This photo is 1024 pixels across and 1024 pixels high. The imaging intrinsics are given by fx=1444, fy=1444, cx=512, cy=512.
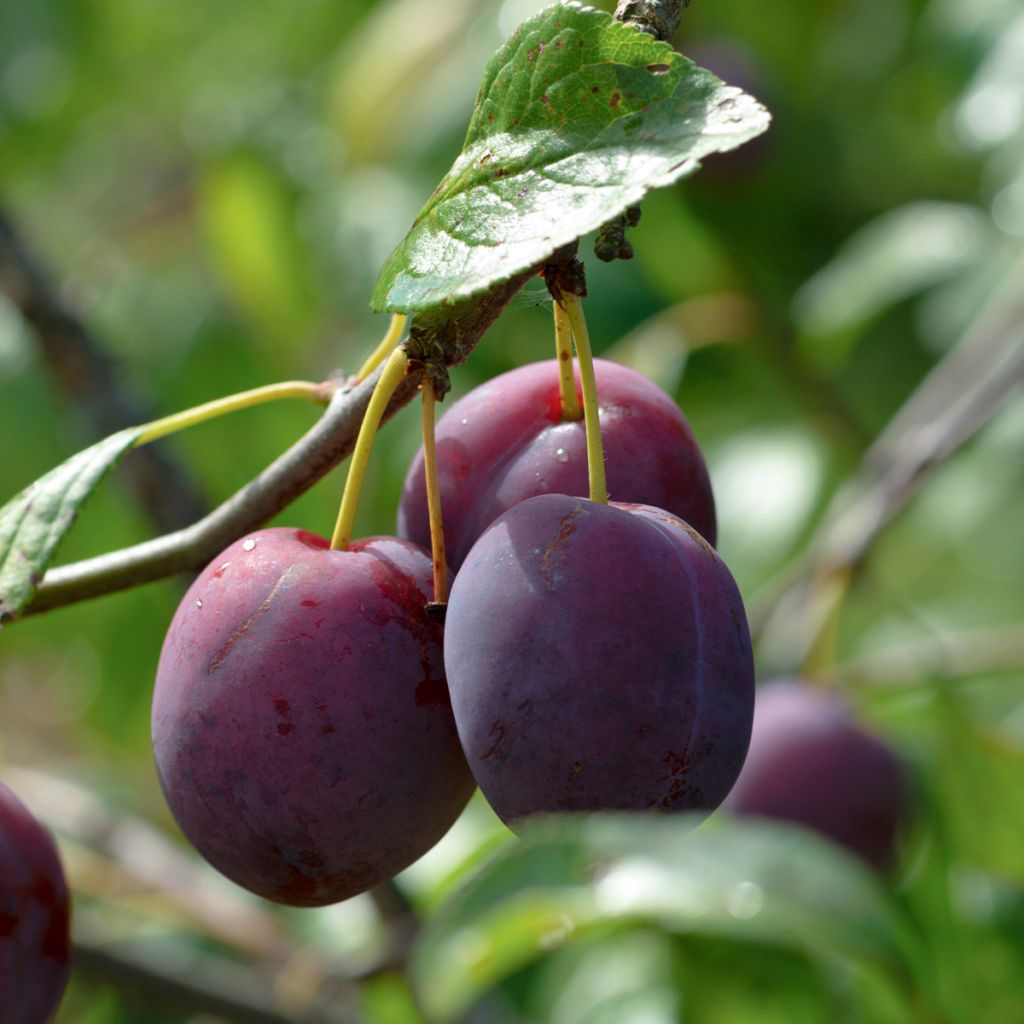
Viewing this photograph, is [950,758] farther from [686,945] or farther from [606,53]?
[606,53]

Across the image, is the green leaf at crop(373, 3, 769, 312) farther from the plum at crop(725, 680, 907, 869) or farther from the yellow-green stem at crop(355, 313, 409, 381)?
the plum at crop(725, 680, 907, 869)

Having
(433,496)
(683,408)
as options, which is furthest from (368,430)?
(683,408)

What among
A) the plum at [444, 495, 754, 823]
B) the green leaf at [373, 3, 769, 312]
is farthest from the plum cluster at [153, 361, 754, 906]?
the green leaf at [373, 3, 769, 312]

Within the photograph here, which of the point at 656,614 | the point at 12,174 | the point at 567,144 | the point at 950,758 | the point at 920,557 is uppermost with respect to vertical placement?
the point at 567,144

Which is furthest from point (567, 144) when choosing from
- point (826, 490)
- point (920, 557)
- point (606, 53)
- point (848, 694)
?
point (920, 557)

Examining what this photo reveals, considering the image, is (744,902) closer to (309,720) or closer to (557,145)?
(309,720)

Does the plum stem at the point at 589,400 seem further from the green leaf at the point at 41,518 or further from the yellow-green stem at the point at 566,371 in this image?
the green leaf at the point at 41,518
